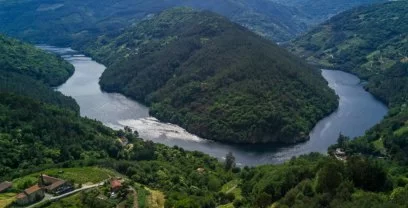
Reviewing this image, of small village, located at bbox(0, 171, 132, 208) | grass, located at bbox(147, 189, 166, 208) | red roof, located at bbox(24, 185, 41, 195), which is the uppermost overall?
red roof, located at bbox(24, 185, 41, 195)

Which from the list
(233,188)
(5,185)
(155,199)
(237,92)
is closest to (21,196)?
(5,185)

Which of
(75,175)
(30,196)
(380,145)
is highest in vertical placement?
(30,196)

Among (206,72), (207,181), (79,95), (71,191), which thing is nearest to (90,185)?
(71,191)

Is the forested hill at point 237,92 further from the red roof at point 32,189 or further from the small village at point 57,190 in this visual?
the red roof at point 32,189

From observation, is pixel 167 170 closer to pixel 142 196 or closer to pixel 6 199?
pixel 142 196

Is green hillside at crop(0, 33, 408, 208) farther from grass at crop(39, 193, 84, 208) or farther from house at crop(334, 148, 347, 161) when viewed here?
house at crop(334, 148, 347, 161)

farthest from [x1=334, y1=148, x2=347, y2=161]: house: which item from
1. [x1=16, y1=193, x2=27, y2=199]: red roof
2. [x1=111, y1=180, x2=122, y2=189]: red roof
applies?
[x1=16, y1=193, x2=27, y2=199]: red roof
